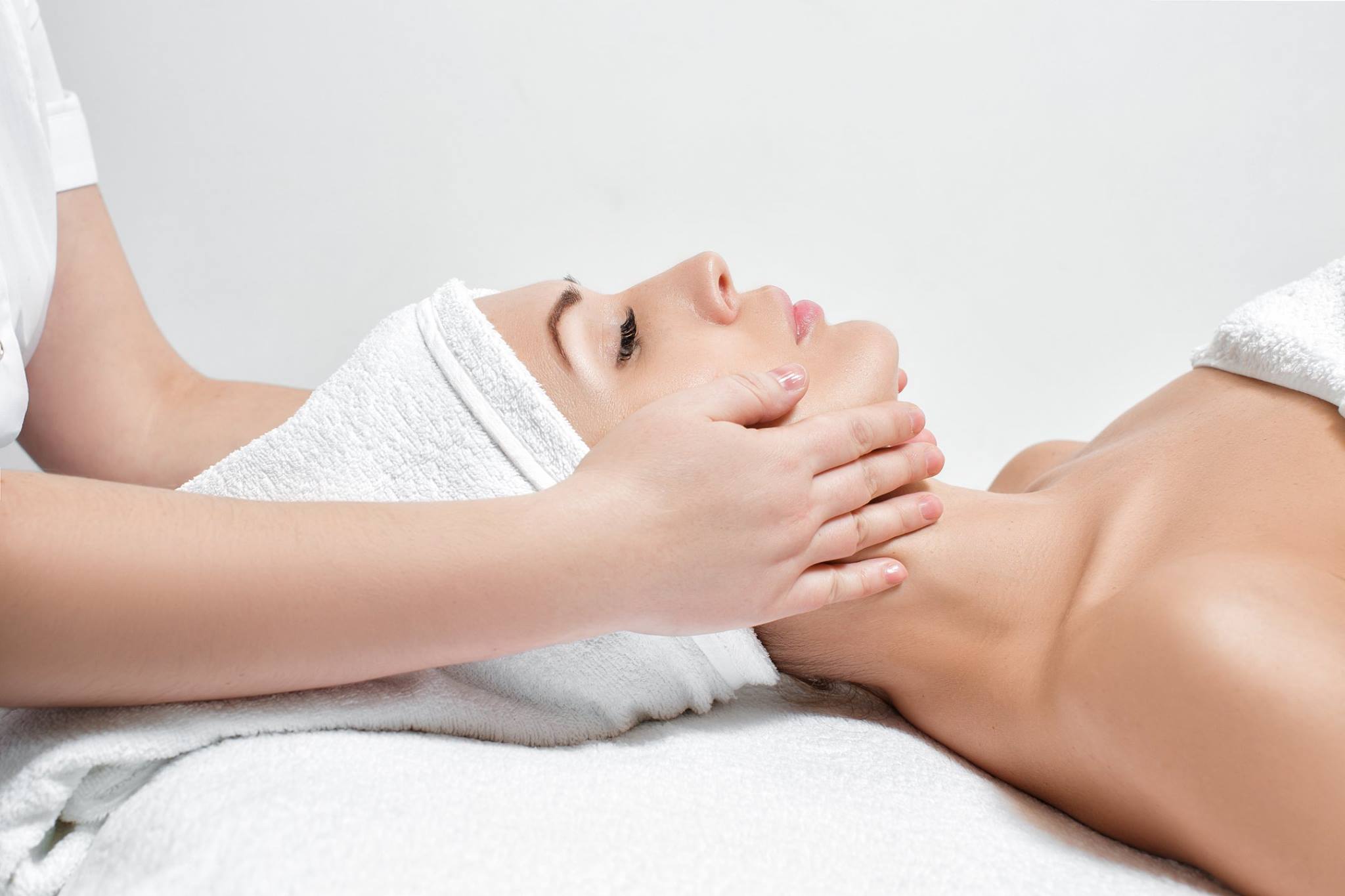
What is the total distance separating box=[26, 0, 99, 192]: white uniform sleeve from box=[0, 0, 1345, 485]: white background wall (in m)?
0.42

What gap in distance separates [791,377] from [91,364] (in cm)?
98

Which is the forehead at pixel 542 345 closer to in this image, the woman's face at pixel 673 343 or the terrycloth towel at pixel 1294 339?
the woman's face at pixel 673 343

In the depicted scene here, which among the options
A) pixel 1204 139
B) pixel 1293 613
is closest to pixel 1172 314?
pixel 1204 139

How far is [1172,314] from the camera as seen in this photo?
1838 millimetres

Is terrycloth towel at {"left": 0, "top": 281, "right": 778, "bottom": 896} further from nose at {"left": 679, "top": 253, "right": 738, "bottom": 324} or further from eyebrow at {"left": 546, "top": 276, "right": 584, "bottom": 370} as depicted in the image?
nose at {"left": 679, "top": 253, "right": 738, "bottom": 324}

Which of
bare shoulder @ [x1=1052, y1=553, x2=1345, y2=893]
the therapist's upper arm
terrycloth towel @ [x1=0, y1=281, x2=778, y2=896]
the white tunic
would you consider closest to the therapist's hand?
terrycloth towel @ [x1=0, y1=281, x2=778, y2=896]

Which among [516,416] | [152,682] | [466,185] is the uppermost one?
[466,185]

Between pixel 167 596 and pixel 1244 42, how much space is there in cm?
185

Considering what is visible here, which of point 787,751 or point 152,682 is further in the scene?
point 787,751

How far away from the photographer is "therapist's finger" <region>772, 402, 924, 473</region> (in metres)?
0.94

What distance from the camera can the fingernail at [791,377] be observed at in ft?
3.29

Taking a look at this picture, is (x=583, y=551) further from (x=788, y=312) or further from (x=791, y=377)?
(x=788, y=312)

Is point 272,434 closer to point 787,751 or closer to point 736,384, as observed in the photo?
point 736,384

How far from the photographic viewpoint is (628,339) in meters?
1.11
